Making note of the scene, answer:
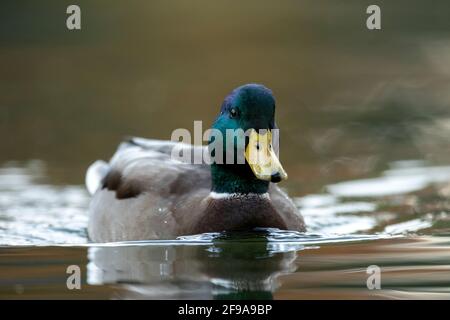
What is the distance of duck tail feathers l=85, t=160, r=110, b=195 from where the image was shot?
977cm

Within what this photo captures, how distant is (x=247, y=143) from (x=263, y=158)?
25 cm

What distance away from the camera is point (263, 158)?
6844 mm

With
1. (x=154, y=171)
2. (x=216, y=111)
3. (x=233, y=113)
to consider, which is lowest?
(x=154, y=171)

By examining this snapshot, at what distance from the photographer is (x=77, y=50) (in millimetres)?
15656

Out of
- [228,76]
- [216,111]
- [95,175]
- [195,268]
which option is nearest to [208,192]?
[195,268]

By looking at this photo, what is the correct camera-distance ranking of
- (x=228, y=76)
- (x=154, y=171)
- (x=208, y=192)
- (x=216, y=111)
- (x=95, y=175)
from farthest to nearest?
1. (x=228, y=76)
2. (x=216, y=111)
3. (x=95, y=175)
4. (x=154, y=171)
5. (x=208, y=192)

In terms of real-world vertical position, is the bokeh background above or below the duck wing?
above

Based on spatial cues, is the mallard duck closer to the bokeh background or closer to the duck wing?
the duck wing

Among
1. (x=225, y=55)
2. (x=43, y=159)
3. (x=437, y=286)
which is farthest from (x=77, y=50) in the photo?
(x=437, y=286)

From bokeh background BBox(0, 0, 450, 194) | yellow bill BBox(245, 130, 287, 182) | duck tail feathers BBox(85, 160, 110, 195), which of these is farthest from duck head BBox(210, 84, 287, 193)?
bokeh background BBox(0, 0, 450, 194)
